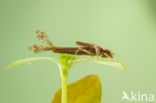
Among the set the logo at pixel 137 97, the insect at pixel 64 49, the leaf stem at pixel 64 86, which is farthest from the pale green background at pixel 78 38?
the leaf stem at pixel 64 86

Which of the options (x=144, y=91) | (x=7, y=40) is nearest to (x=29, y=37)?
(x=7, y=40)

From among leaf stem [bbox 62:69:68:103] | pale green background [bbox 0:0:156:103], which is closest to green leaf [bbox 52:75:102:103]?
leaf stem [bbox 62:69:68:103]

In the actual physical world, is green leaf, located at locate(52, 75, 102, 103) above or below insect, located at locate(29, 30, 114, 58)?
below

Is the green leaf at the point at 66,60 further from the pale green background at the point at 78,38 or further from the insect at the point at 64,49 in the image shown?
the pale green background at the point at 78,38

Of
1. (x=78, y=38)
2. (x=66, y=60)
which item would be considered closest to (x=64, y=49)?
(x=66, y=60)

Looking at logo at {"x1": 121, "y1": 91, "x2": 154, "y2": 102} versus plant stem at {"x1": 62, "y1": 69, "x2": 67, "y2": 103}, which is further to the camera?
logo at {"x1": 121, "y1": 91, "x2": 154, "y2": 102}

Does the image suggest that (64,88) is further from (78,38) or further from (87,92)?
(78,38)

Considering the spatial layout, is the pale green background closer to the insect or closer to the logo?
the logo

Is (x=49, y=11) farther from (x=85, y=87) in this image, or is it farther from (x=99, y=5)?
(x=85, y=87)
